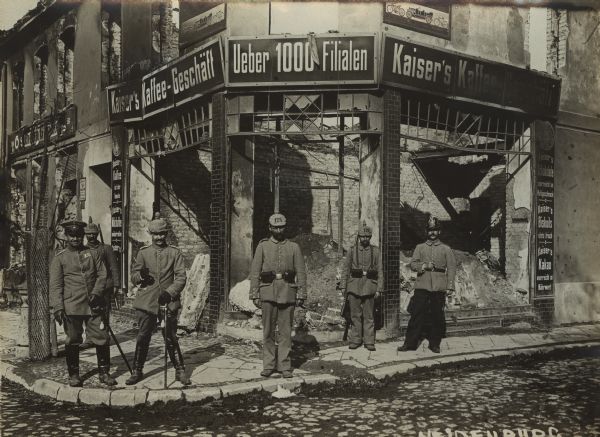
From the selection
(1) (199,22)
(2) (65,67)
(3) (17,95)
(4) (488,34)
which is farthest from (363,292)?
(3) (17,95)

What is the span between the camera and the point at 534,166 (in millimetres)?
11055

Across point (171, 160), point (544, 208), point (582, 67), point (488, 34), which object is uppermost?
point (488, 34)

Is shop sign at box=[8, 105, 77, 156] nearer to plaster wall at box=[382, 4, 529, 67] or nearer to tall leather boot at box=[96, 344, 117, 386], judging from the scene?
tall leather boot at box=[96, 344, 117, 386]

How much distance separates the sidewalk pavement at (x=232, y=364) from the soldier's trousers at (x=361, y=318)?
0.18 m

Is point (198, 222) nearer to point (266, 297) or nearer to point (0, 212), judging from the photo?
point (266, 297)

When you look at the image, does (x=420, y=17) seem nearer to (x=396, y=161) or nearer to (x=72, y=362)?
(x=396, y=161)

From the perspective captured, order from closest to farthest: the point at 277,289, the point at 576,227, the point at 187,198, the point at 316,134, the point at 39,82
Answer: the point at 277,289 → the point at 316,134 → the point at 576,227 → the point at 187,198 → the point at 39,82

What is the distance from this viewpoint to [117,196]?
12.2 m

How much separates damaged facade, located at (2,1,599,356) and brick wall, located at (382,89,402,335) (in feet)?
0.11

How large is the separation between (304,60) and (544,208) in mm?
5776

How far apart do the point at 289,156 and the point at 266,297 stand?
7.88 meters

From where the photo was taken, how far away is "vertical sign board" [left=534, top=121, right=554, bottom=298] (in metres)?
11.0

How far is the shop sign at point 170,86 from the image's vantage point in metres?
9.59

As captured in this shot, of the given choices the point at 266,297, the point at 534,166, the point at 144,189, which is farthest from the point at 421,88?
the point at 144,189
